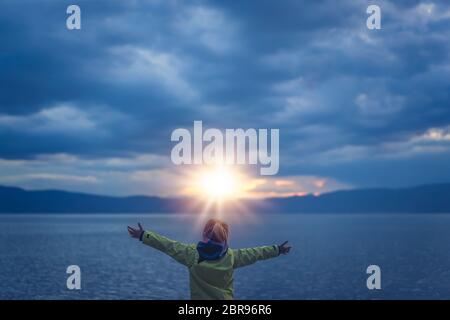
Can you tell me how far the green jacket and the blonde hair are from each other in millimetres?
419

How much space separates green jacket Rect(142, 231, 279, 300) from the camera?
26.4 feet

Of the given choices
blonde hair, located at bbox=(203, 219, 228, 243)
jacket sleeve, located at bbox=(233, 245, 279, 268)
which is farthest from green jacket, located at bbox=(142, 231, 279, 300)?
blonde hair, located at bbox=(203, 219, 228, 243)

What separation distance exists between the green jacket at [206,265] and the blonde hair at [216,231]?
1.37 ft

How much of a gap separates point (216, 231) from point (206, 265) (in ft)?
2.37

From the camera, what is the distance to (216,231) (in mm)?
7691

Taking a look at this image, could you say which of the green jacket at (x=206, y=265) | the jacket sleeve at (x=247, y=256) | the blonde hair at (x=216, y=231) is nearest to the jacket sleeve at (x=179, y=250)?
the green jacket at (x=206, y=265)

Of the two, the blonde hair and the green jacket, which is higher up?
the blonde hair

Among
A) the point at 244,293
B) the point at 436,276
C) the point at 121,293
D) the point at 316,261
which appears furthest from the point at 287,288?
the point at 316,261

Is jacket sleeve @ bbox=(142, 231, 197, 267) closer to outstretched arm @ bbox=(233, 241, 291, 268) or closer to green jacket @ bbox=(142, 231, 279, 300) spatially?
green jacket @ bbox=(142, 231, 279, 300)

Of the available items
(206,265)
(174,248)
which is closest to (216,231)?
(206,265)

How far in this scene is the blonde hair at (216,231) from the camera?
7.71 m
